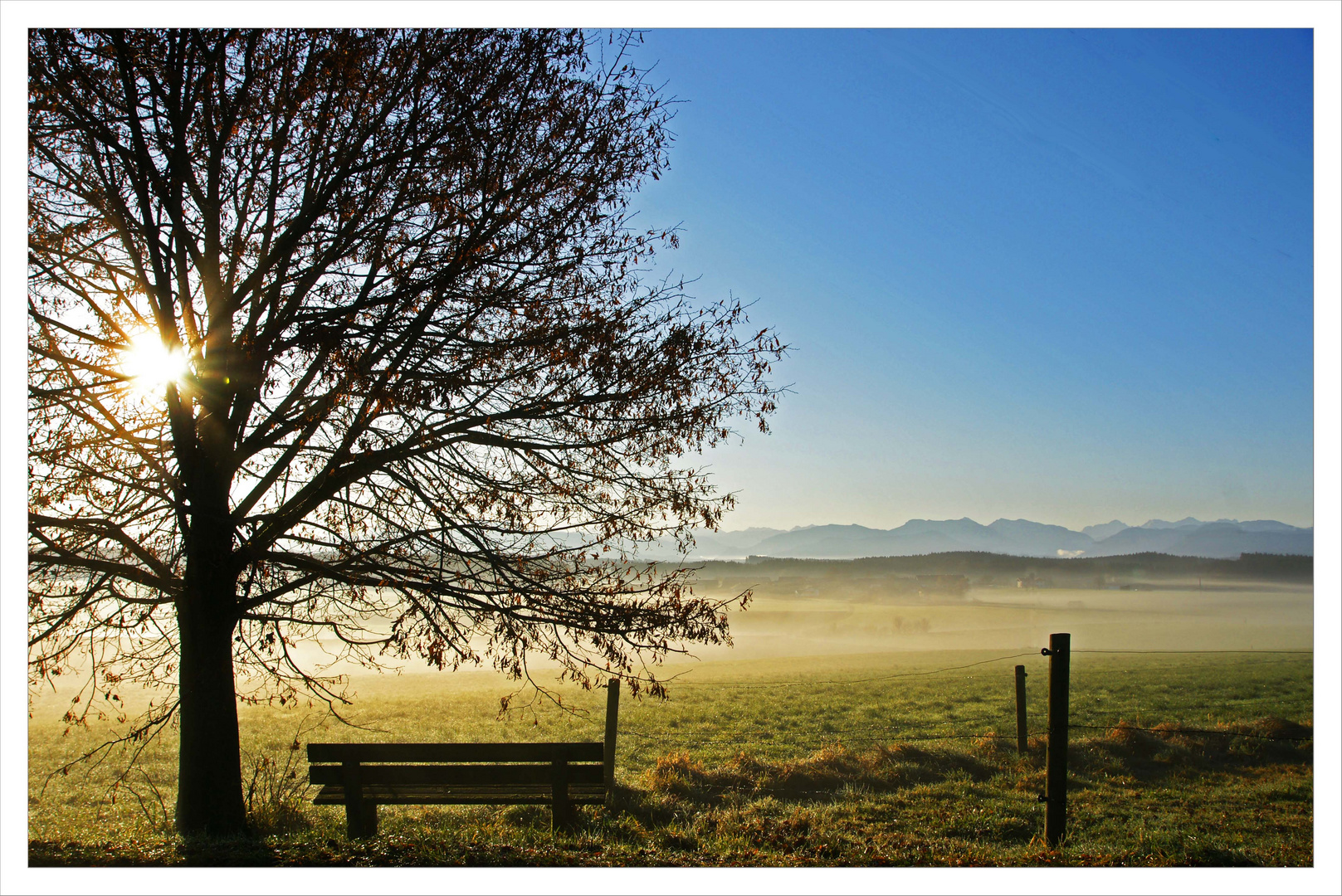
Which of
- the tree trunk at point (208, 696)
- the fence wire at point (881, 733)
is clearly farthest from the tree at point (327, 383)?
the fence wire at point (881, 733)

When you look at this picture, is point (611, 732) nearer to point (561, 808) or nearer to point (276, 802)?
point (561, 808)

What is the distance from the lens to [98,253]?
6539 mm

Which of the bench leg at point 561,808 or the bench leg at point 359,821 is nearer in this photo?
the bench leg at point 359,821

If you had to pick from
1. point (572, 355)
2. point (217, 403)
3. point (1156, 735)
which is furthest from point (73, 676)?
point (1156, 735)

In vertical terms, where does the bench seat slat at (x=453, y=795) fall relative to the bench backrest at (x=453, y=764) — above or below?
below

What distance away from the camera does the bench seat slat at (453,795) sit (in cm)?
686

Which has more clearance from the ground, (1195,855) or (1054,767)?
(1054,767)

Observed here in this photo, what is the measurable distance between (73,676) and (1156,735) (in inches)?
536

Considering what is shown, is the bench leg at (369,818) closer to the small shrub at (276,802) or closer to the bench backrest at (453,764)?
the bench backrest at (453,764)

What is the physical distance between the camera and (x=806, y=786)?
367 inches

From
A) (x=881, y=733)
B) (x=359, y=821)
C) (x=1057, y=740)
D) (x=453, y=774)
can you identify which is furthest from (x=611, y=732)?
(x=881, y=733)

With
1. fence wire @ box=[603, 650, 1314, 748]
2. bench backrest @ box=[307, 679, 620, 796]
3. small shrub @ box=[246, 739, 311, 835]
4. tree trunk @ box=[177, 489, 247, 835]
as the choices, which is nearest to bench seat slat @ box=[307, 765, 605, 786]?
bench backrest @ box=[307, 679, 620, 796]

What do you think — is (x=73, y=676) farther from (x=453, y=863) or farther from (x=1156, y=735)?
(x=1156, y=735)

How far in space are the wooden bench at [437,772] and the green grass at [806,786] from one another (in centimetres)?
33
